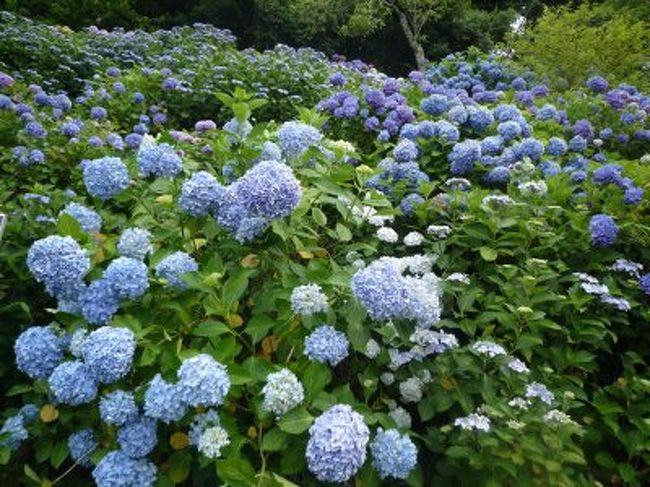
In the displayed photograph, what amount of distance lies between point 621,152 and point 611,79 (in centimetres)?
231

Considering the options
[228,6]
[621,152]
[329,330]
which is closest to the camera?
[329,330]

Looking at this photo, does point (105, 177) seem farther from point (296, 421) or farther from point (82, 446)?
point (296, 421)

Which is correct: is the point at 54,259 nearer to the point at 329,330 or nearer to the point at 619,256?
the point at 329,330

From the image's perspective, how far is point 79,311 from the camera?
183 centimetres

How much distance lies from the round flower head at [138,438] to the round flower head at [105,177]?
0.76 meters

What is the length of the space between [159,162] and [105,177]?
6.9 inches

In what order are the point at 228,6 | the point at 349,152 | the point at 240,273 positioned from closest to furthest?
the point at 240,273 < the point at 349,152 < the point at 228,6

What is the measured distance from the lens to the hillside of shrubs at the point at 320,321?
160 centimetres

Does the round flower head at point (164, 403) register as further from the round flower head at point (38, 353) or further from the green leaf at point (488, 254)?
the green leaf at point (488, 254)

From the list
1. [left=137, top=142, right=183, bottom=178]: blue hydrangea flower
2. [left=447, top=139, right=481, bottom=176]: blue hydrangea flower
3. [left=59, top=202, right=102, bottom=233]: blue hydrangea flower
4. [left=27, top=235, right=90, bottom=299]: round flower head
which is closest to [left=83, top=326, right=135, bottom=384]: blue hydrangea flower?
[left=27, top=235, right=90, bottom=299]: round flower head

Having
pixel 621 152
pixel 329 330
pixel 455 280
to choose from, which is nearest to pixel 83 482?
pixel 329 330

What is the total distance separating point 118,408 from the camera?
1602 millimetres

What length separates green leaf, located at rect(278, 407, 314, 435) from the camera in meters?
1.51

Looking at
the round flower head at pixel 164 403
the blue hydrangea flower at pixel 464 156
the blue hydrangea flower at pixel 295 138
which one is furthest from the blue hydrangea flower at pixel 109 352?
the blue hydrangea flower at pixel 464 156
